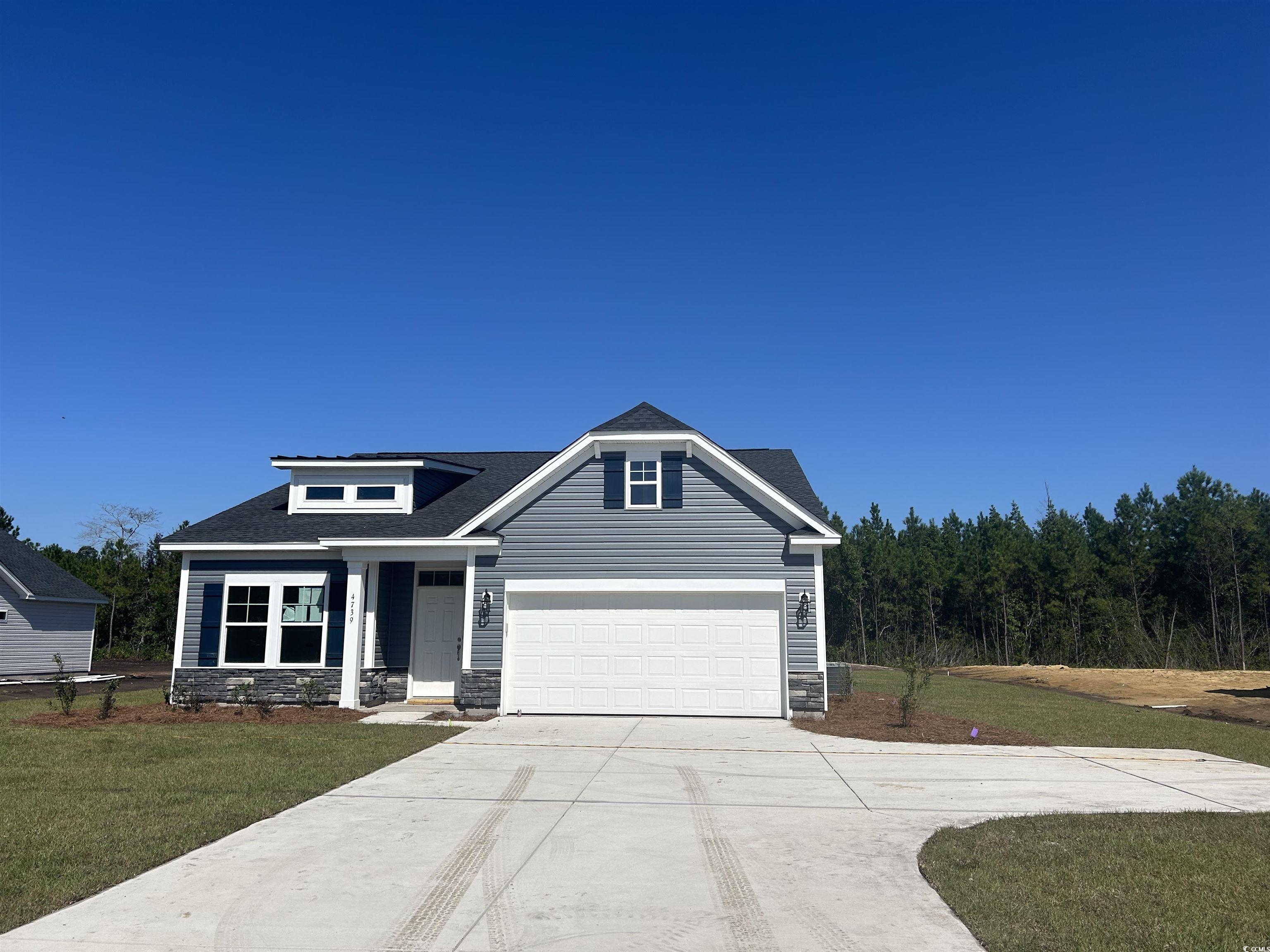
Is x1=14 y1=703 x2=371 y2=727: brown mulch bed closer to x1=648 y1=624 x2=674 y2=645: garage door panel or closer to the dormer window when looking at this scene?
the dormer window

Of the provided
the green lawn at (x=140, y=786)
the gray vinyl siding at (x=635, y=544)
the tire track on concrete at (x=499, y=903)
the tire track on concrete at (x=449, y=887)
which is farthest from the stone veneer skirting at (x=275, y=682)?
the tire track on concrete at (x=499, y=903)

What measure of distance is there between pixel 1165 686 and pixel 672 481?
21100 millimetres

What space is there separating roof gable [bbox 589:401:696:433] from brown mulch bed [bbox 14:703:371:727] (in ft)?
24.3

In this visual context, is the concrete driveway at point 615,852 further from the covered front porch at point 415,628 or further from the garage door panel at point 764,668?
the covered front porch at point 415,628

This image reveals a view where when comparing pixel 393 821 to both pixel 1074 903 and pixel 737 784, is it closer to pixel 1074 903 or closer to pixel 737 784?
pixel 737 784

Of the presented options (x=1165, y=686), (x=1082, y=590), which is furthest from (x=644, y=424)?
(x=1082, y=590)

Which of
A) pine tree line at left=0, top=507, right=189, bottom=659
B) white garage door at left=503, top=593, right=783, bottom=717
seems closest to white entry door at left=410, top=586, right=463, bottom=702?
white garage door at left=503, top=593, right=783, bottom=717

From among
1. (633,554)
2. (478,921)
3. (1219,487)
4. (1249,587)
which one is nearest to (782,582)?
(633,554)

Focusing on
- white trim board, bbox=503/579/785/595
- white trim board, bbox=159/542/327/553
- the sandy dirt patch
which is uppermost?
white trim board, bbox=159/542/327/553

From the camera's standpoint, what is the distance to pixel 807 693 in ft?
52.3

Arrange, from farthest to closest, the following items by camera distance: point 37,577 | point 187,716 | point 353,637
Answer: point 37,577 < point 353,637 < point 187,716

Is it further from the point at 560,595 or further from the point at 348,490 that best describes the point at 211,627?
the point at 560,595

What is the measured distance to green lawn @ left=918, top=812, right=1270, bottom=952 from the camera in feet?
16.5

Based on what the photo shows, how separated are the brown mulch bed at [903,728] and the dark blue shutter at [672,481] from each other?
4.77 meters
